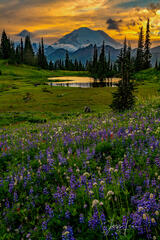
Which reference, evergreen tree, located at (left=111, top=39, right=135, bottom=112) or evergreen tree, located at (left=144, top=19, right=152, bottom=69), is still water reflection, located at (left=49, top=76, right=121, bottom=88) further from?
evergreen tree, located at (left=111, top=39, right=135, bottom=112)

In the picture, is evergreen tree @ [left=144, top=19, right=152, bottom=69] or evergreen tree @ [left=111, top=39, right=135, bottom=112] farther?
evergreen tree @ [left=144, top=19, right=152, bottom=69]

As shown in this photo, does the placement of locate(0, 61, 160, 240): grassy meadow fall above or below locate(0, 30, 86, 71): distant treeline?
below

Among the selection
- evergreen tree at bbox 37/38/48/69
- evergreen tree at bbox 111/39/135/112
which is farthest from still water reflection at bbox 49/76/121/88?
evergreen tree at bbox 37/38/48/69

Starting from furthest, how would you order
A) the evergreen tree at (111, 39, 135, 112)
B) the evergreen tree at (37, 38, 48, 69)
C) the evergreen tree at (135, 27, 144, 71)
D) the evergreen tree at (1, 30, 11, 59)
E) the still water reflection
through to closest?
the evergreen tree at (37, 38, 48, 69) → the evergreen tree at (1, 30, 11, 59) → the evergreen tree at (135, 27, 144, 71) → the still water reflection → the evergreen tree at (111, 39, 135, 112)

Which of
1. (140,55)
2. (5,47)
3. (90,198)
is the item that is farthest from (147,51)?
(90,198)

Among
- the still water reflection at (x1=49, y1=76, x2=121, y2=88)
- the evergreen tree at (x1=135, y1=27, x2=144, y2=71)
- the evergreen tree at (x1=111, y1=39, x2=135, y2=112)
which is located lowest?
the evergreen tree at (x1=111, y1=39, x2=135, y2=112)

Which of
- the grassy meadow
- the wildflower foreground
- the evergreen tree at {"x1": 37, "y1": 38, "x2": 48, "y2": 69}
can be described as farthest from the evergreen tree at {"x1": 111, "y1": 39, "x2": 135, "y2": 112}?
the evergreen tree at {"x1": 37, "y1": 38, "x2": 48, "y2": 69}

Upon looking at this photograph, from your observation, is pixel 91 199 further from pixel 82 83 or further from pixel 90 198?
pixel 82 83

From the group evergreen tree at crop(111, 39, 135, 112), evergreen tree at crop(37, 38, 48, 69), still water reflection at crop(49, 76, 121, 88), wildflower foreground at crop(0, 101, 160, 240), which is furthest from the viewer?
evergreen tree at crop(37, 38, 48, 69)

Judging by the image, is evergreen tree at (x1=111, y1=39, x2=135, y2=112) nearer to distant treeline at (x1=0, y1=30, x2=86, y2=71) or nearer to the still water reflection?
the still water reflection

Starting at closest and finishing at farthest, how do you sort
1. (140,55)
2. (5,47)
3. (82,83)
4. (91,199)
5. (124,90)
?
(91,199) < (124,90) < (82,83) < (140,55) < (5,47)

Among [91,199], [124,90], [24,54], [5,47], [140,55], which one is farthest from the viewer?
[24,54]

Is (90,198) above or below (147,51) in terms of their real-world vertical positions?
below

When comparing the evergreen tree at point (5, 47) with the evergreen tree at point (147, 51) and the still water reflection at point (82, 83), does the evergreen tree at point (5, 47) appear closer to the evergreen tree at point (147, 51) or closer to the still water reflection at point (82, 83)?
the still water reflection at point (82, 83)
